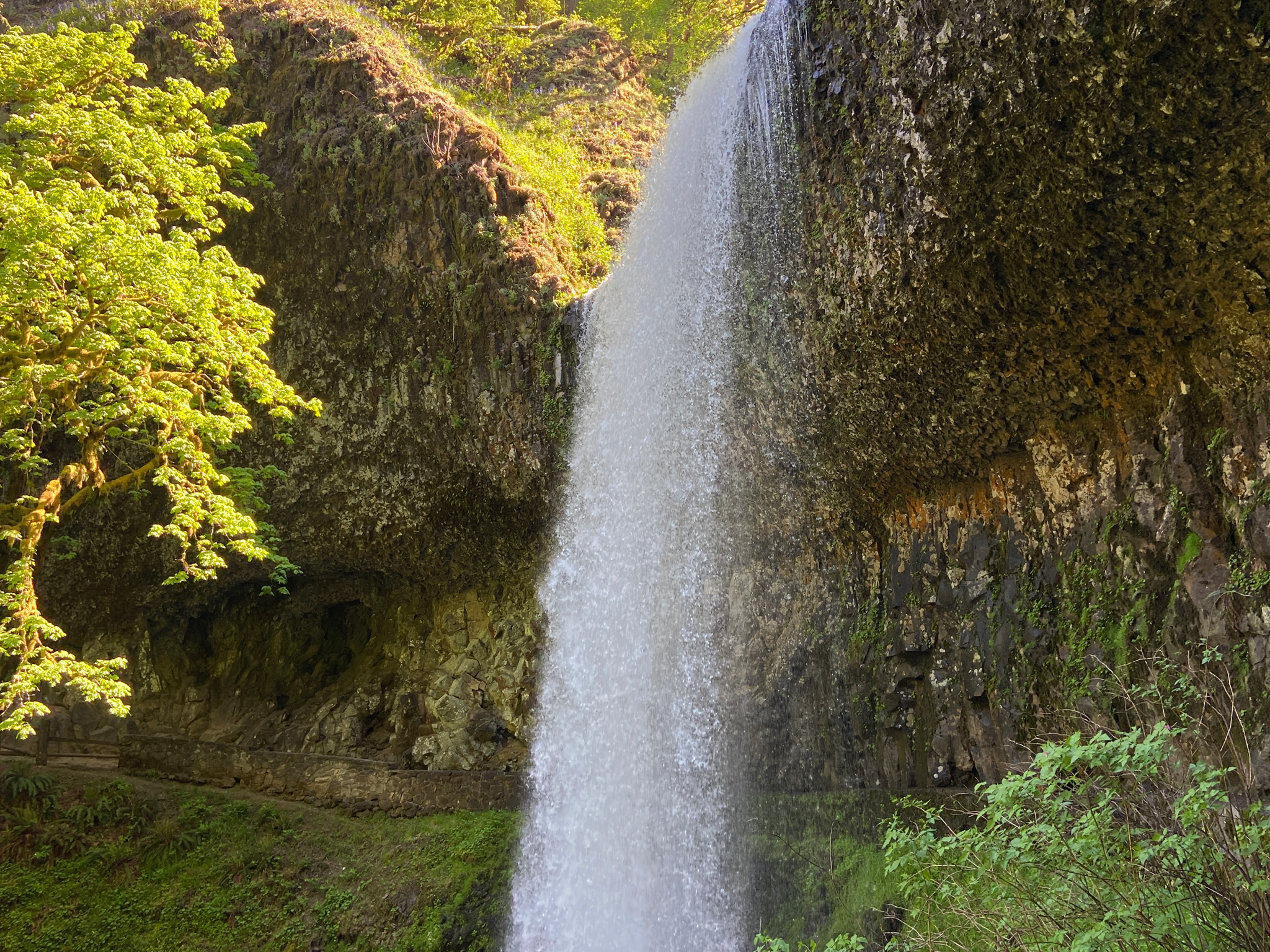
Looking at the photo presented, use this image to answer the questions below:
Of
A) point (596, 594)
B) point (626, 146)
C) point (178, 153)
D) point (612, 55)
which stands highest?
point (612, 55)

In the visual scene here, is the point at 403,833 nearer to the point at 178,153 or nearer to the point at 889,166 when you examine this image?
the point at 178,153

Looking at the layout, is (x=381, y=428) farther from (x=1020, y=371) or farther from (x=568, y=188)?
(x=1020, y=371)

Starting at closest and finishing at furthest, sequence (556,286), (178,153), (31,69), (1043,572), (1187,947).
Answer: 1. (1187,947)
2. (1043,572)
3. (31,69)
4. (178,153)
5. (556,286)

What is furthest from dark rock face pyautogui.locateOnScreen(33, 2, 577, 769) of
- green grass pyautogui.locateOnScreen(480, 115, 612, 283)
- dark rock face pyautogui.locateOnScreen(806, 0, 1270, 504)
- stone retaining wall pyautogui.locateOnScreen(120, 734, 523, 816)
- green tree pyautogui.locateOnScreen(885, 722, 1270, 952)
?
green tree pyautogui.locateOnScreen(885, 722, 1270, 952)

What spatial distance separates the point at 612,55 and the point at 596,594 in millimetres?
14590

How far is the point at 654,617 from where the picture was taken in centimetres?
961

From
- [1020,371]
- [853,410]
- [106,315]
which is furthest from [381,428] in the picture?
[1020,371]

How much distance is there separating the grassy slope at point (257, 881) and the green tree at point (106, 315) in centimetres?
314

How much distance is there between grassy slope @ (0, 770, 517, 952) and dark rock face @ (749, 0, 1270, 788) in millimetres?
3839

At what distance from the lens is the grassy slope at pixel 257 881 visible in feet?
29.3

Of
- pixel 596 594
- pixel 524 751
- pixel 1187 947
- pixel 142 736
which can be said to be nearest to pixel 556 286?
pixel 596 594

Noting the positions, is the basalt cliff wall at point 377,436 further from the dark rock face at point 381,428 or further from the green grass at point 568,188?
the green grass at point 568,188

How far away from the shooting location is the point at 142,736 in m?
11.8

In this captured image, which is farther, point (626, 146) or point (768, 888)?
point (626, 146)
